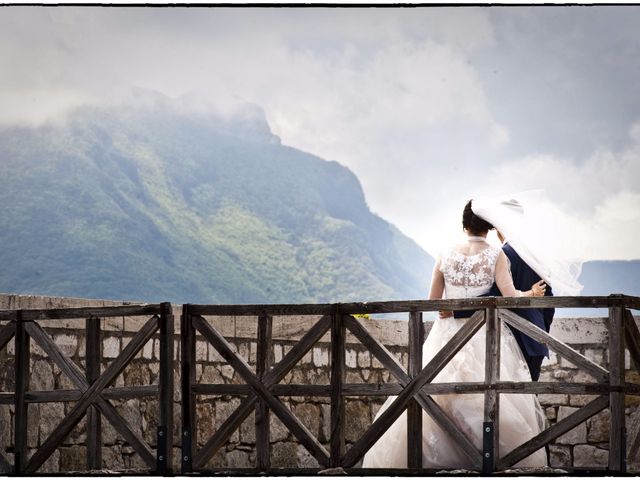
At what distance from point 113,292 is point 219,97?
36.2 feet

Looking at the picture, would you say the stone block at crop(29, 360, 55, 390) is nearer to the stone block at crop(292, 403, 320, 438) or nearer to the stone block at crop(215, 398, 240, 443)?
the stone block at crop(215, 398, 240, 443)

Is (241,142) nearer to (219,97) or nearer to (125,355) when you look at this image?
(219,97)

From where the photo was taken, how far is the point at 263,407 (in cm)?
658

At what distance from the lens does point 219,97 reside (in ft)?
192

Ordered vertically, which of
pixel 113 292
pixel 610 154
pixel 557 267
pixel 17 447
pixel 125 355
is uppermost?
pixel 610 154

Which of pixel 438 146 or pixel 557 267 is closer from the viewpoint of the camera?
pixel 557 267

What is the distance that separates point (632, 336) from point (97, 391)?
2.86 metres

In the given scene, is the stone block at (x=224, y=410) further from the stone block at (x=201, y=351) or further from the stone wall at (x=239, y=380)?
the stone block at (x=201, y=351)

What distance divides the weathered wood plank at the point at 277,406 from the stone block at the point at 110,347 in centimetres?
219

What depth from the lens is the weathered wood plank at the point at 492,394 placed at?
626cm

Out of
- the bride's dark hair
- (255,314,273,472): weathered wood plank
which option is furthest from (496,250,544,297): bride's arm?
(255,314,273,472): weathered wood plank

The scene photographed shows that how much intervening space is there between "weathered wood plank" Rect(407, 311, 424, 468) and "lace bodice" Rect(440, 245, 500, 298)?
70 centimetres

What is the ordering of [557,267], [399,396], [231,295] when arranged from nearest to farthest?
1. [399,396]
2. [557,267]
3. [231,295]

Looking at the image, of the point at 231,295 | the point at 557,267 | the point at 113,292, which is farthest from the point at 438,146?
the point at 557,267
